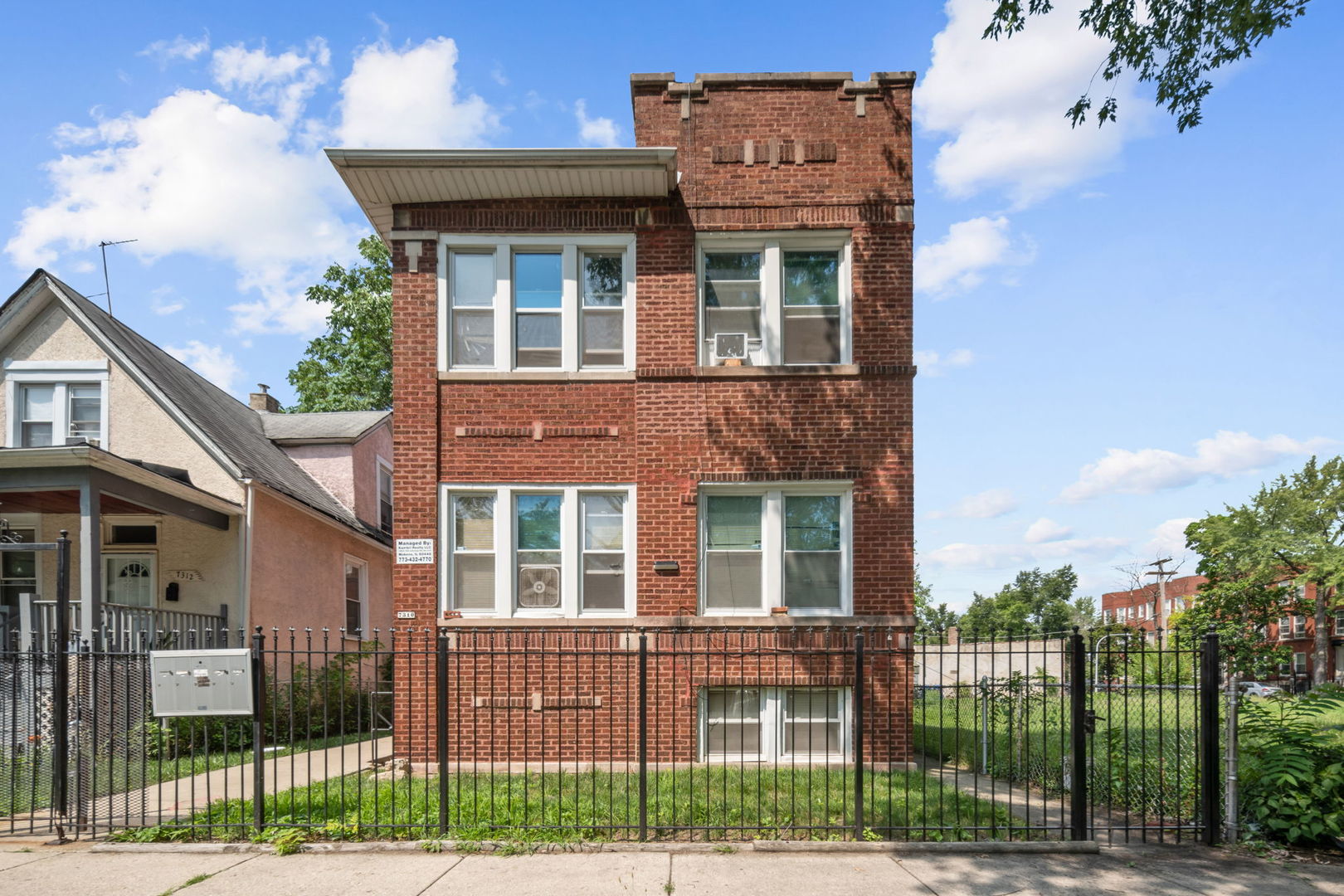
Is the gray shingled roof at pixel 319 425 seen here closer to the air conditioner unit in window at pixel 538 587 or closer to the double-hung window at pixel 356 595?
the double-hung window at pixel 356 595

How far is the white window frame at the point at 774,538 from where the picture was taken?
1214 cm

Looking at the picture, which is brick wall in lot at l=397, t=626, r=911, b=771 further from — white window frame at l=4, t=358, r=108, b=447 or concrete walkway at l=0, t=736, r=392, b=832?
white window frame at l=4, t=358, r=108, b=447

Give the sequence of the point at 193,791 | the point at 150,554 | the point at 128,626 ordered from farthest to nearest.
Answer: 1. the point at 150,554
2. the point at 128,626
3. the point at 193,791

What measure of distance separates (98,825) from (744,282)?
9150 millimetres

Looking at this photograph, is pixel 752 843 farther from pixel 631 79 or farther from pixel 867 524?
pixel 631 79

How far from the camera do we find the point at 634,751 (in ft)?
38.8

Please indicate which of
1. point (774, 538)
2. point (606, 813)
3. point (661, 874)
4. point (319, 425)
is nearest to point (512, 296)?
point (774, 538)

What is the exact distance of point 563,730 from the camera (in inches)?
468

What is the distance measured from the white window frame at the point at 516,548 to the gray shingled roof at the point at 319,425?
9.12m

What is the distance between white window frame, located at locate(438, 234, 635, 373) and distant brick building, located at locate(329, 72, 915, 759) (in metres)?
0.03

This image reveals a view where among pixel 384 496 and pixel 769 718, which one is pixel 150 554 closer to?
pixel 384 496

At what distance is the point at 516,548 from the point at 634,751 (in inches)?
115

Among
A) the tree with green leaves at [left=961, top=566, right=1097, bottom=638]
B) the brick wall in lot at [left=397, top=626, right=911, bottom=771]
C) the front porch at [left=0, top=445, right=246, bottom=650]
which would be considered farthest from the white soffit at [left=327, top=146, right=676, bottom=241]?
the tree with green leaves at [left=961, top=566, right=1097, bottom=638]

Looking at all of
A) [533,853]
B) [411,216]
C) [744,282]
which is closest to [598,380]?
[744,282]
